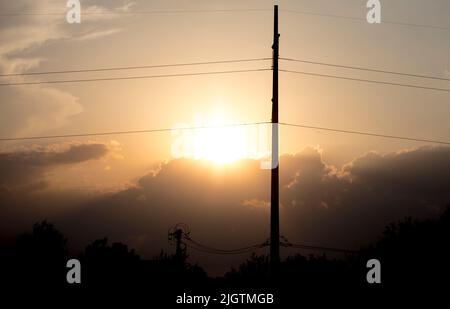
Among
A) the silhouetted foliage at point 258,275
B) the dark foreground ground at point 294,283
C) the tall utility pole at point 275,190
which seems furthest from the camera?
the silhouetted foliage at point 258,275

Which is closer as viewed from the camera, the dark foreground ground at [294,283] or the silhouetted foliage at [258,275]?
the dark foreground ground at [294,283]

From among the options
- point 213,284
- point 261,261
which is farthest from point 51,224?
point 213,284

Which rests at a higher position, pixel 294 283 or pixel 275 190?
pixel 275 190

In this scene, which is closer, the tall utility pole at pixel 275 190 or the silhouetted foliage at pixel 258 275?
the tall utility pole at pixel 275 190

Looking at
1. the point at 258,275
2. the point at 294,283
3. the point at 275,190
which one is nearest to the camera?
the point at 275,190

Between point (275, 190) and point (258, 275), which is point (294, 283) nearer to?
point (275, 190)

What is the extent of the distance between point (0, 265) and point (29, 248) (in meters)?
34.9

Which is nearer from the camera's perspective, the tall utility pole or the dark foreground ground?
the tall utility pole

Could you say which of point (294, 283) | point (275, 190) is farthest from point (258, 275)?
point (275, 190)

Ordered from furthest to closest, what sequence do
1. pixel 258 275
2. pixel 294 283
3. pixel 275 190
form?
pixel 258 275
pixel 294 283
pixel 275 190

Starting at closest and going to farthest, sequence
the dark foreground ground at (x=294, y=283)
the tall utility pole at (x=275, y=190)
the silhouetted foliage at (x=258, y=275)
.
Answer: the tall utility pole at (x=275, y=190) → the dark foreground ground at (x=294, y=283) → the silhouetted foliage at (x=258, y=275)

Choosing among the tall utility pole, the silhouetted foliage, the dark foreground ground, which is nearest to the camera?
the tall utility pole
